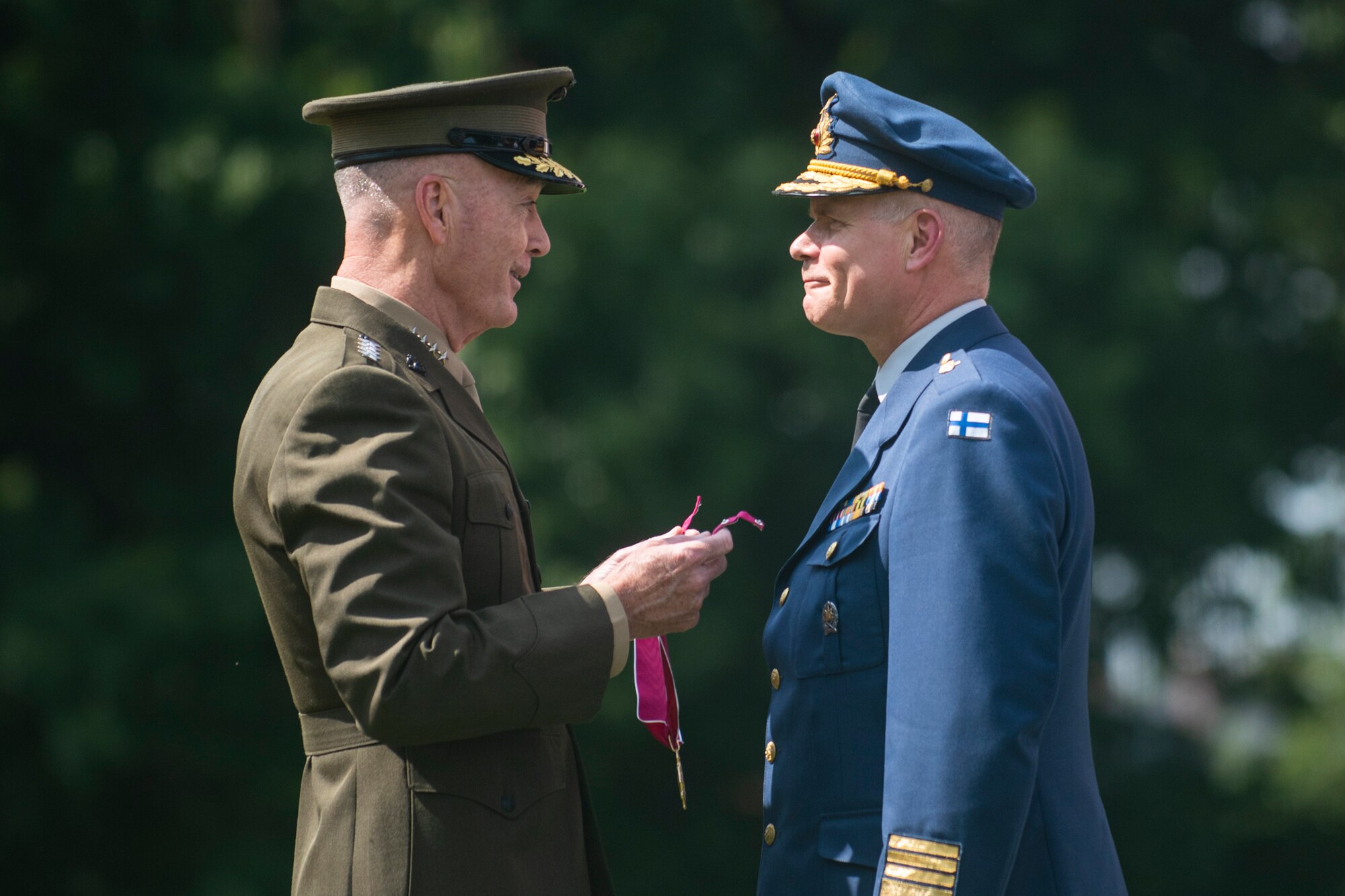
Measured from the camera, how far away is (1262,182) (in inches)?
382

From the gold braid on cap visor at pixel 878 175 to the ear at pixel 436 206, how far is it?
0.75 meters

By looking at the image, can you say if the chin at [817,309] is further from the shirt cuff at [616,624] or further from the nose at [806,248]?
the shirt cuff at [616,624]

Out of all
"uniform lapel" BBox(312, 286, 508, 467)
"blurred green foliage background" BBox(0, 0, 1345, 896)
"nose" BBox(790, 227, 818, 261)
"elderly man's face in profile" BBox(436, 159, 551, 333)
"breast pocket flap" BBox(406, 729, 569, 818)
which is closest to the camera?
"breast pocket flap" BBox(406, 729, 569, 818)

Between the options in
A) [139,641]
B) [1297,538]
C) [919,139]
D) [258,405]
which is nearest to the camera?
[258,405]

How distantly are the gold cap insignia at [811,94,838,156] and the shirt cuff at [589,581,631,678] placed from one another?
3.48 feet

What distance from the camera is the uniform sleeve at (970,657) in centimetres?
223

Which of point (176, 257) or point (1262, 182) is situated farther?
point (1262, 182)

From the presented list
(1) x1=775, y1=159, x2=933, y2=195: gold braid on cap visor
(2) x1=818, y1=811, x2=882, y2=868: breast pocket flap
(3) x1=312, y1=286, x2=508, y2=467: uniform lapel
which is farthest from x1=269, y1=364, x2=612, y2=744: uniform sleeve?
(1) x1=775, y1=159, x2=933, y2=195: gold braid on cap visor

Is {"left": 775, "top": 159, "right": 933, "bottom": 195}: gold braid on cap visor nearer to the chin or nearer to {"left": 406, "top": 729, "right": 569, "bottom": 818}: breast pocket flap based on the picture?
the chin

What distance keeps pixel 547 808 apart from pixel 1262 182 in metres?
8.72

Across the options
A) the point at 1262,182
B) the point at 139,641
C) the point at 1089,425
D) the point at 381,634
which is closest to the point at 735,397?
the point at 1089,425

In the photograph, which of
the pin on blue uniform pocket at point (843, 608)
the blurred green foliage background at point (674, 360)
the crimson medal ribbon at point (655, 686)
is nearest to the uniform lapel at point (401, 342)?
the crimson medal ribbon at point (655, 686)

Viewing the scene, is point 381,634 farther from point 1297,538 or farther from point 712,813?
point 1297,538

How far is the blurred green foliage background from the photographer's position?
7.93 meters
